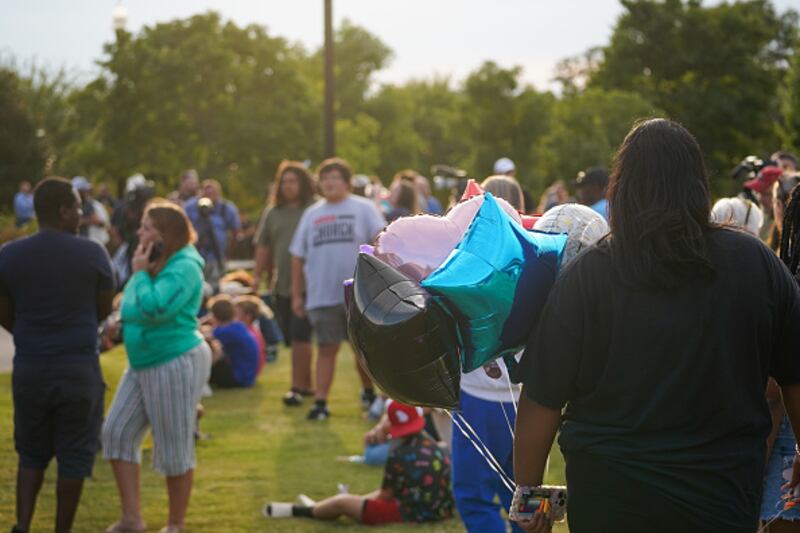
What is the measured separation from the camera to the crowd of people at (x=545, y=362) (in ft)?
10.4

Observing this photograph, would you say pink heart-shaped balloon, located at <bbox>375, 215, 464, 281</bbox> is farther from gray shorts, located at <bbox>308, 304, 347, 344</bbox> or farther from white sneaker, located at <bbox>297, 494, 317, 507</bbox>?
gray shorts, located at <bbox>308, 304, 347, 344</bbox>

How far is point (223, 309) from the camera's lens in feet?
39.6

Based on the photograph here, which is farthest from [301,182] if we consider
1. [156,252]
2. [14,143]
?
[14,143]

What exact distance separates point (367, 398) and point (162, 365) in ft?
14.8

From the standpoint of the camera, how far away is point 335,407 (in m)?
11.1

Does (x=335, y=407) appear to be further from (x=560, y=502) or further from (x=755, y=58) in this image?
(x=755, y=58)

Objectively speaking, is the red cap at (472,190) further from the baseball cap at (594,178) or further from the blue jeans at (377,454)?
the baseball cap at (594,178)

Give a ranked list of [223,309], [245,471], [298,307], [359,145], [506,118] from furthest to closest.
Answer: [359,145], [506,118], [223,309], [298,307], [245,471]

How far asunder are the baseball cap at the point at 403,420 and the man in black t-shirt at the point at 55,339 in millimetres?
1684

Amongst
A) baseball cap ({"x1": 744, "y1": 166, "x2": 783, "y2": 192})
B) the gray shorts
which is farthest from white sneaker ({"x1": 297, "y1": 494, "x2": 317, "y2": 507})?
baseball cap ({"x1": 744, "y1": 166, "x2": 783, "y2": 192})

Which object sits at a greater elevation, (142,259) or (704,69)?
(704,69)

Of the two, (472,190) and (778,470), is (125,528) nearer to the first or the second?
(472,190)

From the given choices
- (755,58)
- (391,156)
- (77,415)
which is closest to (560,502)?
(77,415)

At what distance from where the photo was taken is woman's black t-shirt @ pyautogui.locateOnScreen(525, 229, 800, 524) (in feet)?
10.3
